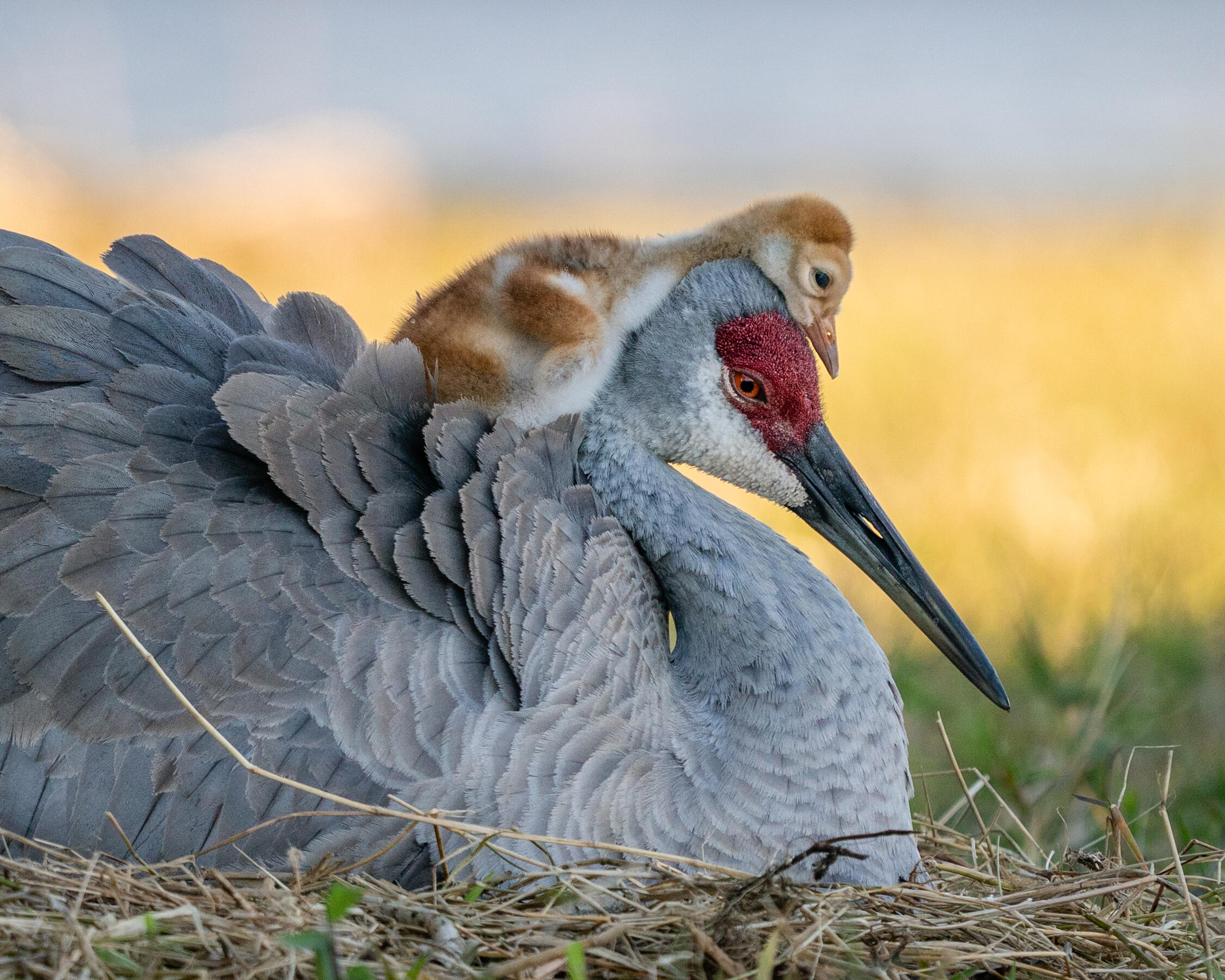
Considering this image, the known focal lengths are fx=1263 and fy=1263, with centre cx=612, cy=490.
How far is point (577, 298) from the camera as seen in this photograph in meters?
2.79

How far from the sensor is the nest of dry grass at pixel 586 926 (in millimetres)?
1989

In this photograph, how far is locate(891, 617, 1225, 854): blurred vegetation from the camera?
359 cm

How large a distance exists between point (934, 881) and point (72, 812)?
1.81 m

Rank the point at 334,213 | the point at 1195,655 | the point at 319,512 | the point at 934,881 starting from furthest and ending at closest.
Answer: the point at 334,213
the point at 1195,655
the point at 934,881
the point at 319,512

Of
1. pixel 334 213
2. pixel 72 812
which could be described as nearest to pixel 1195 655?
pixel 72 812

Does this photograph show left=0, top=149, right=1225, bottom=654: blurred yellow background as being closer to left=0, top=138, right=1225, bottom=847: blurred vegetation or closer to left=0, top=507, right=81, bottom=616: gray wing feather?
left=0, top=138, right=1225, bottom=847: blurred vegetation

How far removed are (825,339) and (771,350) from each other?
16cm

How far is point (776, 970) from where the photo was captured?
6.90 ft

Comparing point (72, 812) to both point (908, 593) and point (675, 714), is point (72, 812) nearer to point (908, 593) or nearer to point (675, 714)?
point (675, 714)

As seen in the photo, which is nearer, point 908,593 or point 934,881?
point 934,881

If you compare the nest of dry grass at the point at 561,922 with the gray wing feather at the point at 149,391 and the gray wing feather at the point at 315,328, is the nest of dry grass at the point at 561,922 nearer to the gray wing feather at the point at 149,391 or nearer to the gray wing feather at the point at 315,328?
the gray wing feather at the point at 149,391

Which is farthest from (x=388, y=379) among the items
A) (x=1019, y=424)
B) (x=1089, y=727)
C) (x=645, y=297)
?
(x=1019, y=424)

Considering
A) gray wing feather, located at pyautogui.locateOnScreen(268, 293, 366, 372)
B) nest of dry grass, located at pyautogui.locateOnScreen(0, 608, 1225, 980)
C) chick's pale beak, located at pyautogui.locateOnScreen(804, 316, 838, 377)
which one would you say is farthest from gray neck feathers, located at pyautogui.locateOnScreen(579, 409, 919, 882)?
gray wing feather, located at pyautogui.locateOnScreen(268, 293, 366, 372)

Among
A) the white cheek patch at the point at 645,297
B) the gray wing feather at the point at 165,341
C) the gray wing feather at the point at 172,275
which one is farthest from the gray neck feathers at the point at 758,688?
the gray wing feather at the point at 172,275
